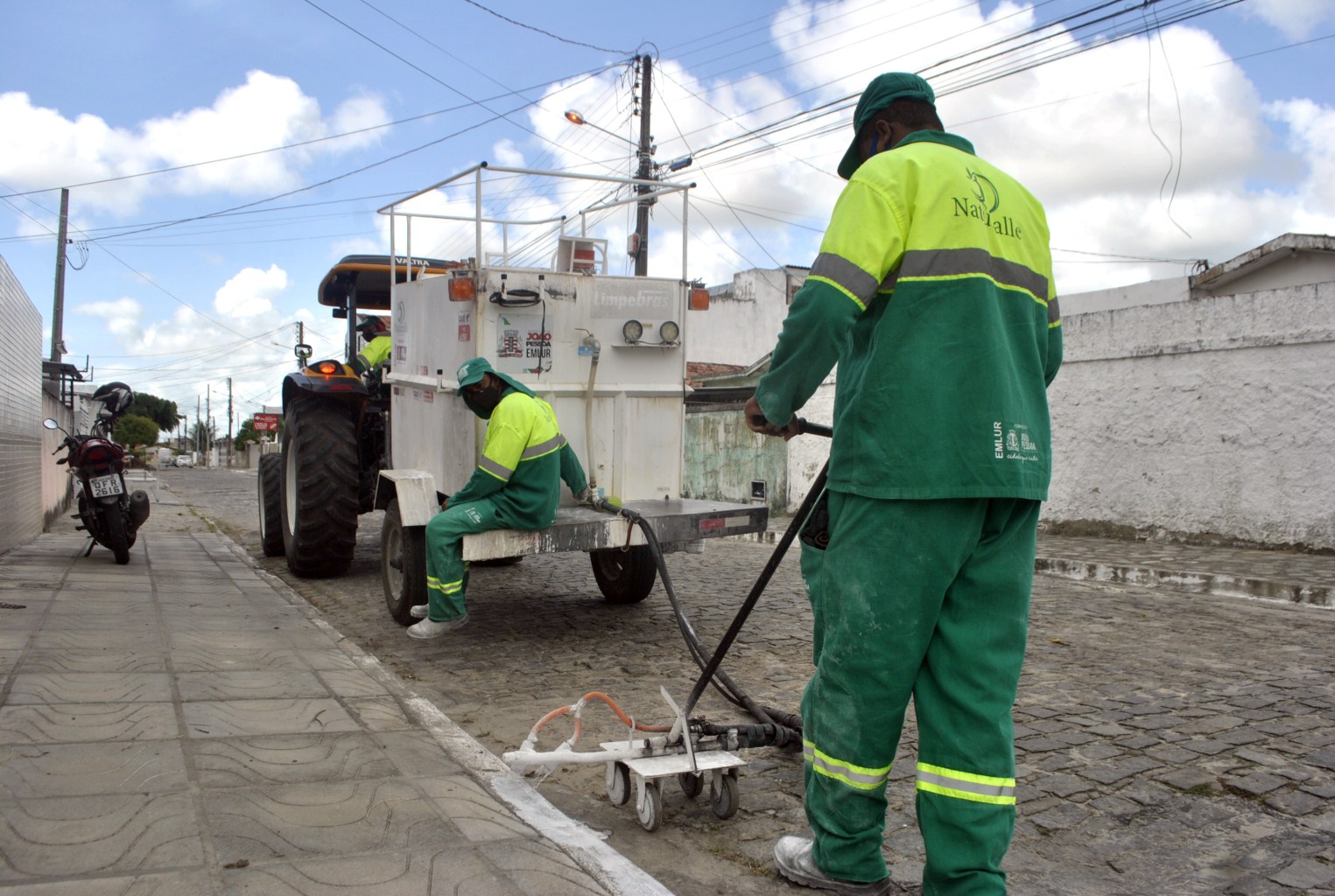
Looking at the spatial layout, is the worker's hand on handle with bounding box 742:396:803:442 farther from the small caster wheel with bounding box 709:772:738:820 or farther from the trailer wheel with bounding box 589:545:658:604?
the trailer wheel with bounding box 589:545:658:604

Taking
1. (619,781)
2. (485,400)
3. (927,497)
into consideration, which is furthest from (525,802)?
(485,400)

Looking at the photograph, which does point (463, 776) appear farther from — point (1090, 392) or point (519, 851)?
point (1090, 392)

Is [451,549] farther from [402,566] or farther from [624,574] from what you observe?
[624,574]

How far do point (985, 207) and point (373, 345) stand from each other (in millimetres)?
6345

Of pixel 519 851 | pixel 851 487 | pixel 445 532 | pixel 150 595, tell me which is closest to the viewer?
pixel 851 487

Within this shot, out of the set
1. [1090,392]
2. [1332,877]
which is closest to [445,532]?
[1332,877]

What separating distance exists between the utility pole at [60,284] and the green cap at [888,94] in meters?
28.5

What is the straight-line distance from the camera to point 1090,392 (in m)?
12.4

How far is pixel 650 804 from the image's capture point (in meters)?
3.05

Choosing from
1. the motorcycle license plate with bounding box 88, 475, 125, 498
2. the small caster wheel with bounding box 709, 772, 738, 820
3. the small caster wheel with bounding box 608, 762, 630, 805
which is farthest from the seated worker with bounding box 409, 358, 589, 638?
the motorcycle license plate with bounding box 88, 475, 125, 498

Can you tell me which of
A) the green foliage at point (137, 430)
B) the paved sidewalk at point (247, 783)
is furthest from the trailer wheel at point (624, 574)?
the green foliage at point (137, 430)

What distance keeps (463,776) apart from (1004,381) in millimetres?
2167

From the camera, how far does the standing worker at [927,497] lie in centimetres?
233

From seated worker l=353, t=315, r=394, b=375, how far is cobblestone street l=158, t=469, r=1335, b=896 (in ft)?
5.76
